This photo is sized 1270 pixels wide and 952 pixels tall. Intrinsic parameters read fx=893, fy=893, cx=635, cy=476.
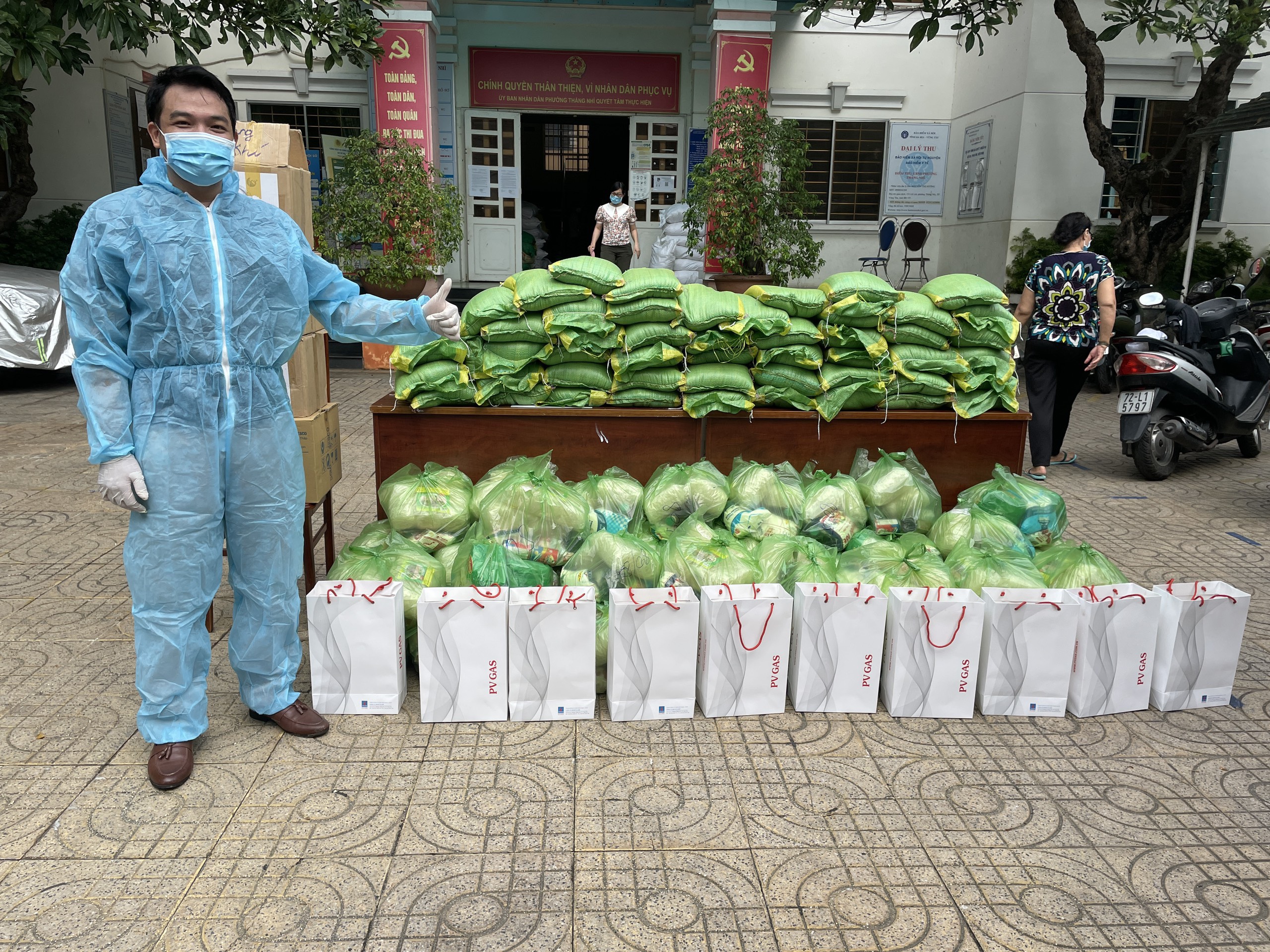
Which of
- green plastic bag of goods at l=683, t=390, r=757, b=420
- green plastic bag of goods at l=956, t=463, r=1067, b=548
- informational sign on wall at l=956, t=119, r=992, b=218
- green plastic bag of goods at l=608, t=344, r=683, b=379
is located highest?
informational sign on wall at l=956, t=119, r=992, b=218

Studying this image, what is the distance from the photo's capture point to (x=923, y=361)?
3805 millimetres

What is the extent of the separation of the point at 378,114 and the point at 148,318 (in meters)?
8.08

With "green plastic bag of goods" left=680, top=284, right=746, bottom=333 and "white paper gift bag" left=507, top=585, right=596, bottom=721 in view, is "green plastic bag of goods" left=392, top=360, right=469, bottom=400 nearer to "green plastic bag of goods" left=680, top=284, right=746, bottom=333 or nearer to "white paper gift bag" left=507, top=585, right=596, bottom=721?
"green plastic bag of goods" left=680, top=284, right=746, bottom=333

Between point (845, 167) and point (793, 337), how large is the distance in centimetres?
979

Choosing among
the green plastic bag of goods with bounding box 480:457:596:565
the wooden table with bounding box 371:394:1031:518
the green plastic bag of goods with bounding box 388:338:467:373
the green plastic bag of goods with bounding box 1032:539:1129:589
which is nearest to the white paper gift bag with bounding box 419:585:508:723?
the green plastic bag of goods with bounding box 480:457:596:565

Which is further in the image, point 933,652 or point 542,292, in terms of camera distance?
point 542,292

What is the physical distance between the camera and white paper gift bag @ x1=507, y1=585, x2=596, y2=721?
274cm

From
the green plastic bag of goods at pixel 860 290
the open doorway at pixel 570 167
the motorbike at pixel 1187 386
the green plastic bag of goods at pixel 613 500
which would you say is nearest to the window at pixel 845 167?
the open doorway at pixel 570 167

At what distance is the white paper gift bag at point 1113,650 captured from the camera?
284cm

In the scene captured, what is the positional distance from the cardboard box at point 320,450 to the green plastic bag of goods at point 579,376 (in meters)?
0.89

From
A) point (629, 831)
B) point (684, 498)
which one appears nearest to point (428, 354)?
point (684, 498)

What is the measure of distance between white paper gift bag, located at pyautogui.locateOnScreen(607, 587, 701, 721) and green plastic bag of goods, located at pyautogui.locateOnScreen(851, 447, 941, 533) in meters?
1.18

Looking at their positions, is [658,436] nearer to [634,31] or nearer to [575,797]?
[575,797]

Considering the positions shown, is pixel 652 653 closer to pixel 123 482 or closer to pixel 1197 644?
pixel 123 482
